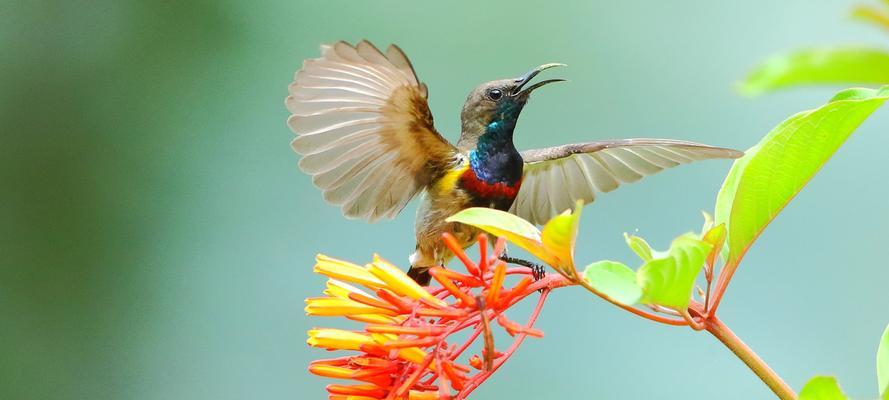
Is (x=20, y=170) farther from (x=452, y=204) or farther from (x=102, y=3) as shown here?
(x=452, y=204)

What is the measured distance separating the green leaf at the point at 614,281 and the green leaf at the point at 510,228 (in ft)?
0.28

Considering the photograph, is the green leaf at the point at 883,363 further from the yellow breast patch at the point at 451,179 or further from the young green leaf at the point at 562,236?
the yellow breast patch at the point at 451,179

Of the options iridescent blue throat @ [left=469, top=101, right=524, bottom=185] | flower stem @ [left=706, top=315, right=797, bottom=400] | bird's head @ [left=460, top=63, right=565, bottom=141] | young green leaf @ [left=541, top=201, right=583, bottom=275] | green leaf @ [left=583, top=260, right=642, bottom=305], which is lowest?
flower stem @ [left=706, top=315, right=797, bottom=400]

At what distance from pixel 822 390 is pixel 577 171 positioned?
1.10 m

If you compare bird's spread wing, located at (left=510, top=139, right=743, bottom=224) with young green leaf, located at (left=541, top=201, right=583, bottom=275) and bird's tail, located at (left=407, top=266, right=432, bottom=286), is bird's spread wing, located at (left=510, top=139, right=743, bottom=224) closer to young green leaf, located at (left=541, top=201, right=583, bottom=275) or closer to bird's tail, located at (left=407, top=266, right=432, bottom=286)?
bird's tail, located at (left=407, top=266, right=432, bottom=286)

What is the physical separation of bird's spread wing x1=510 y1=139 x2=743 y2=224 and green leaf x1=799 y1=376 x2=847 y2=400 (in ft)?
2.63

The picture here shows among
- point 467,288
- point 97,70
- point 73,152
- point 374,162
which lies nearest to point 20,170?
point 73,152

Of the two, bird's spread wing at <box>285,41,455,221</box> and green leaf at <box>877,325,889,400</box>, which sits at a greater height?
bird's spread wing at <box>285,41,455,221</box>

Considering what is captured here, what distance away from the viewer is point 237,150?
10.8 ft

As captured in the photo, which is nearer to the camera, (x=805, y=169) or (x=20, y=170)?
(x=805, y=169)

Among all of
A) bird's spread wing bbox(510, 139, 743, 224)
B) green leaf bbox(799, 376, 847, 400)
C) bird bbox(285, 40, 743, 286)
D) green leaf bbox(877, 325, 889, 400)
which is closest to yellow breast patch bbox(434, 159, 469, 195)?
bird bbox(285, 40, 743, 286)

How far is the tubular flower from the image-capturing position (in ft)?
2.59

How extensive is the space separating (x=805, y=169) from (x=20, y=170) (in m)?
3.33

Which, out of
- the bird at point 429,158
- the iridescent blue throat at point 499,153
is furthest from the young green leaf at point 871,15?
the iridescent blue throat at point 499,153
